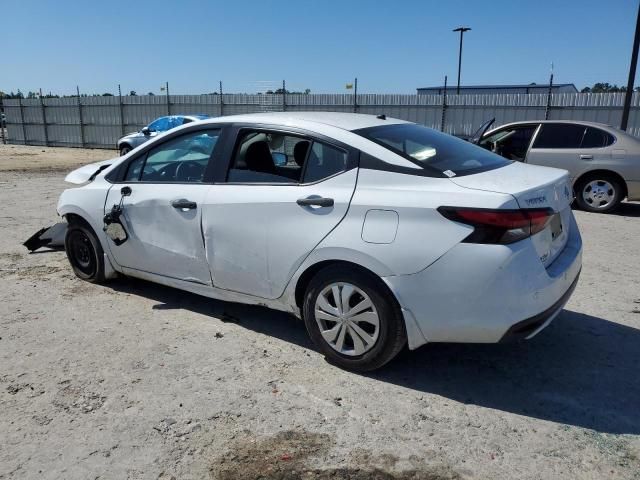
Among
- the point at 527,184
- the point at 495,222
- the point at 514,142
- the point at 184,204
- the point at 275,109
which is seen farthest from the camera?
the point at 275,109

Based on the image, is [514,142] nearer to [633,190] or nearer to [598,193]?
[598,193]

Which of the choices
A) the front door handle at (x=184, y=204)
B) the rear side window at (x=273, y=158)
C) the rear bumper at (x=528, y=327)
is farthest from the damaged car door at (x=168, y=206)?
the rear bumper at (x=528, y=327)

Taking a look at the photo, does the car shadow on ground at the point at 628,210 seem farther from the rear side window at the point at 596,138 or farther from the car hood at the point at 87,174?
the car hood at the point at 87,174

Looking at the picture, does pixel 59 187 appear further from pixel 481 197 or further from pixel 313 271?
pixel 481 197

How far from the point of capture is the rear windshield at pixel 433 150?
10.9 ft

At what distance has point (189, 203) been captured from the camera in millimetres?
3969

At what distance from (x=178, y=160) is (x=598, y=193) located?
7.50m

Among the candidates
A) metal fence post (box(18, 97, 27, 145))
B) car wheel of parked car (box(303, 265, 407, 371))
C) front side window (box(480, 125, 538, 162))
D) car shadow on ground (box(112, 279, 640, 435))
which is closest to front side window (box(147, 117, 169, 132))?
front side window (box(480, 125, 538, 162))

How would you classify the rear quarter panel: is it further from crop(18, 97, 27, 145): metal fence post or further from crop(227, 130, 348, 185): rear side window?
crop(18, 97, 27, 145): metal fence post

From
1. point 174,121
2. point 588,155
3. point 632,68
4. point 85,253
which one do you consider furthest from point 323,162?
point 174,121

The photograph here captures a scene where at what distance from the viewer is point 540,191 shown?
307 centimetres

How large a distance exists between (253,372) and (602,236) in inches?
229

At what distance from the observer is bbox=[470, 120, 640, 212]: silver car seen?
28.6 feet

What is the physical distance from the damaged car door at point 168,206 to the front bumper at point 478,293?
5.48 feet
